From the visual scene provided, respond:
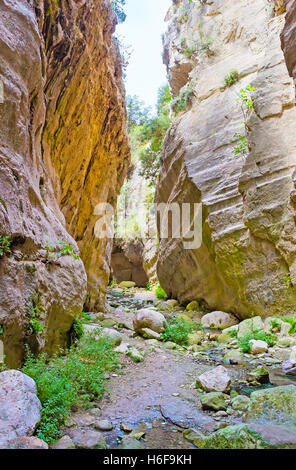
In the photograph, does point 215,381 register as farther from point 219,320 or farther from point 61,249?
point 219,320

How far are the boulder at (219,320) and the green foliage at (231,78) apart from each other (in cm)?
916

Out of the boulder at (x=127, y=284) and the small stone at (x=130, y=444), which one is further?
the boulder at (x=127, y=284)

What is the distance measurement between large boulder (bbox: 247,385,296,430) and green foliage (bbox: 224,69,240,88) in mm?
12021

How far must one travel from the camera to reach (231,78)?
41.0 feet

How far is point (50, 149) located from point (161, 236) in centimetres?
935

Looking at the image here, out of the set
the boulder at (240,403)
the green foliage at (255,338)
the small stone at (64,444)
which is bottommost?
the green foliage at (255,338)

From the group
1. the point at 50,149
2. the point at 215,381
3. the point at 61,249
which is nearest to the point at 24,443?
the point at 215,381

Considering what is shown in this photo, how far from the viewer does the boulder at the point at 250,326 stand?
811 centimetres

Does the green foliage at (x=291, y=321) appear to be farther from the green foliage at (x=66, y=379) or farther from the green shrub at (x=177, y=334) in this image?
the green foliage at (x=66, y=379)

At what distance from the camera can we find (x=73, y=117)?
845 centimetres

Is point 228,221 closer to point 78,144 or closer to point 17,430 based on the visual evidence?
point 78,144

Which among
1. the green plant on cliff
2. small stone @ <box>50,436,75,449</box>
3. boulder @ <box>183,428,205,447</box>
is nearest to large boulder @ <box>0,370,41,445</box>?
small stone @ <box>50,436,75,449</box>

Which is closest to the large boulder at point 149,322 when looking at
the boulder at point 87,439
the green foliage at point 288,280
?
the green foliage at point 288,280
